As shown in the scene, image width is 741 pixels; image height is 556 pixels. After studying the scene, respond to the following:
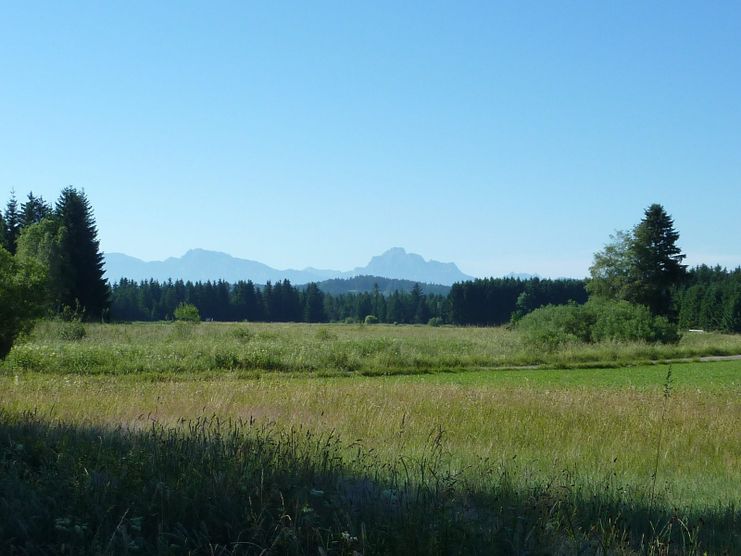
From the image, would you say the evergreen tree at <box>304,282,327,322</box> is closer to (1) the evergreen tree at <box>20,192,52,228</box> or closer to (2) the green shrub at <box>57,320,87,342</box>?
(1) the evergreen tree at <box>20,192,52,228</box>

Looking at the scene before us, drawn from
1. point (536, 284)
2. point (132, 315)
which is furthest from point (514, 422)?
point (536, 284)

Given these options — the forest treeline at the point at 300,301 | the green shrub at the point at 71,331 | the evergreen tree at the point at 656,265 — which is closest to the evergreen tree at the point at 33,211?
the forest treeline at the point at 300,301

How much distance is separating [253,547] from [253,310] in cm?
12519

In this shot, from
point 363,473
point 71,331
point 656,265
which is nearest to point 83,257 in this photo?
point 71,331

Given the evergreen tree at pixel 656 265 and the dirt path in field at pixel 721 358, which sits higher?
the evergreen tree at pixel 656 265

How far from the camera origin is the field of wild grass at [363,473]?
4301 millimetres

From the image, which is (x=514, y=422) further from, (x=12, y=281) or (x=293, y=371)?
(x=293, y=371)

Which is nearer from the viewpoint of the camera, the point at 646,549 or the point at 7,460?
the point at 646,549

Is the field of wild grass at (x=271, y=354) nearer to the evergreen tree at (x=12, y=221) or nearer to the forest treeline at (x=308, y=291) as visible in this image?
the forest treeline at (x=308, y=291)

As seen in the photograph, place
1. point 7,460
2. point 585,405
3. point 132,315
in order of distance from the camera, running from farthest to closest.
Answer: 1. point 132,315
2. point 585,405
3. point 7,460

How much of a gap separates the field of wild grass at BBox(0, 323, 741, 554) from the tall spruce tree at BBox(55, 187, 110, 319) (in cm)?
5768

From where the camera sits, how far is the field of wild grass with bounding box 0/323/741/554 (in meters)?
4.30

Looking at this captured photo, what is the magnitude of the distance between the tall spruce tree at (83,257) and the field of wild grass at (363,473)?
2271 inches

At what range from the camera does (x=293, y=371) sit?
92.6 feet
